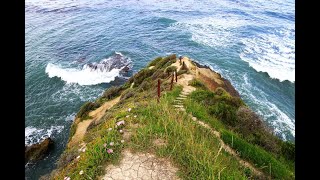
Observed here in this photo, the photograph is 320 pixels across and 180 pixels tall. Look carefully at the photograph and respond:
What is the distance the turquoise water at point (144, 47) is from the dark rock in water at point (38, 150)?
619mm

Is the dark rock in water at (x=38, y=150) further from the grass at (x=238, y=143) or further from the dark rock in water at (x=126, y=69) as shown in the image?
the dark rock in water at (x=126, y=69)

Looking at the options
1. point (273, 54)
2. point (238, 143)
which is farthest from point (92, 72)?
point (238, 143)

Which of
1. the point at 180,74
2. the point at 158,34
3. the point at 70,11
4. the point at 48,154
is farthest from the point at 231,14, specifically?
the point at 48,154

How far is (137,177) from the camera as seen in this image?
9141 millimetres

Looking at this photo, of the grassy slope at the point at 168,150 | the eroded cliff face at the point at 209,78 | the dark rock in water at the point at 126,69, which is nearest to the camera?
the grassy slope at the point at 168,150

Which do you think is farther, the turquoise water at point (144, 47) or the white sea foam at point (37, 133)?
the turquoise water at point (144, 47)

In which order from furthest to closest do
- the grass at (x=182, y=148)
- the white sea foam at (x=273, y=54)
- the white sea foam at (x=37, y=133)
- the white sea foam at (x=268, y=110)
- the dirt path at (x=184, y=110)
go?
the white sea foam at (x=273, y=54) → the white sea foam at (x=268, y=110) → the white sea foam at (x=37, y=133) → the dirt path at (x=184, y=110) → the grass at (x=182, y=148)

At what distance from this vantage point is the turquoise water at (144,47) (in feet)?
97.6

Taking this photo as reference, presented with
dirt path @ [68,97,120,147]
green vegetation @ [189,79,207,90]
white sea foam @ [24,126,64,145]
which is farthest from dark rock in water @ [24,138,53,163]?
green vegetation @ [189,79,207,90]

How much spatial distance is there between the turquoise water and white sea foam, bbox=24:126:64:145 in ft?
0.29

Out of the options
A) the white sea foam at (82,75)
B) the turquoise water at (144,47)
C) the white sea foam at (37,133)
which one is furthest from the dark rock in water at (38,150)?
the white sea foam at (82,75)

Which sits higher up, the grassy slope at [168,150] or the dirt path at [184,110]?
the grassy slope at [168,150]
